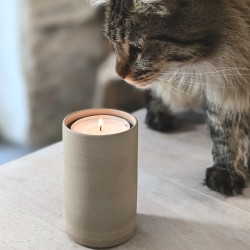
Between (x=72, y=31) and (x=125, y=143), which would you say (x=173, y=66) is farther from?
(x=72, y=31)

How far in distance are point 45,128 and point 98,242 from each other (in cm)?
121

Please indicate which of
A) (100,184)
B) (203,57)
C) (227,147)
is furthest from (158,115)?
(100,184)

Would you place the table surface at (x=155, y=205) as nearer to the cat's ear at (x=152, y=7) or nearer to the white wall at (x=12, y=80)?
the cat's ear at (x=152, y=7)

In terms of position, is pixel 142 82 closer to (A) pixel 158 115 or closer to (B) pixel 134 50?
(B) pixel 134 50

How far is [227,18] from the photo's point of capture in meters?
0.77

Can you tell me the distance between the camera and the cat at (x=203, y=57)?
74 centimetres

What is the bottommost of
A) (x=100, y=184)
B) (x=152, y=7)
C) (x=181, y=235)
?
(x=181, y=235)

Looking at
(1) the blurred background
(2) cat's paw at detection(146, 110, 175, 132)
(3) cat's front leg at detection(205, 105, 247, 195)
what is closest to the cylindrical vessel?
(3) cat's front leg at detection(205, 105, 247, 195)

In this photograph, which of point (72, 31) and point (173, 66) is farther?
point (72, 31)

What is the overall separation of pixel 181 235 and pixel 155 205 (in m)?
0.08

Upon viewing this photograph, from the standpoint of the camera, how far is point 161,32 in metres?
0.74

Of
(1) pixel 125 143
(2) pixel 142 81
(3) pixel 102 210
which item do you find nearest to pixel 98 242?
(3) pixel 102 210

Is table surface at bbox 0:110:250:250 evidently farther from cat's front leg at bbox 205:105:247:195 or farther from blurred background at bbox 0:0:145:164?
blurred background at bbox 0:0:145:164

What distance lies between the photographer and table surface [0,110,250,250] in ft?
2.45
